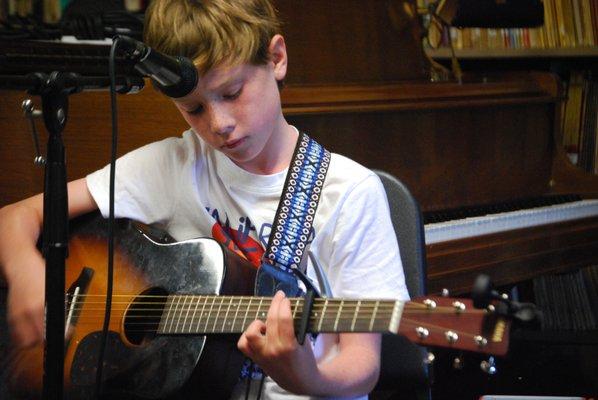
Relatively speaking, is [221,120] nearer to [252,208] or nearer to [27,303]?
[252,208]

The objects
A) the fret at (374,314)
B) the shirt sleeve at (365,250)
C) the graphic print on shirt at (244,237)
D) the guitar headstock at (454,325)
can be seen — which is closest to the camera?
the guitar headstock at (454,325)

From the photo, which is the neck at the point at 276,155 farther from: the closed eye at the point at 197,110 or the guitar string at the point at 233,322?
the guitar string at the point at 233,322

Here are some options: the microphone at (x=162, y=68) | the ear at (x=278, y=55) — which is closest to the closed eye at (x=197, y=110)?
the ear at (x=278, y=55)

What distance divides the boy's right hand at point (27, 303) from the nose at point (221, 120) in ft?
1.52

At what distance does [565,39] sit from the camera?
3.52 meters

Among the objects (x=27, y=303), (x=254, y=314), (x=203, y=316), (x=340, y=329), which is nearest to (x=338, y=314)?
(x=340, y=329)

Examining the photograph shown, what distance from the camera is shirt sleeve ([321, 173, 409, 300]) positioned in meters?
1.67

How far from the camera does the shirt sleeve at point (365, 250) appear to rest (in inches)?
65.7

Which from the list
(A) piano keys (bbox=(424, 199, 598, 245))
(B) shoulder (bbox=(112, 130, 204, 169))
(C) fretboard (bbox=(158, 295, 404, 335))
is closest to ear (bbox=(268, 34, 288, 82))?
(B) shoulder (bbox=(112, 130, 204, 169))

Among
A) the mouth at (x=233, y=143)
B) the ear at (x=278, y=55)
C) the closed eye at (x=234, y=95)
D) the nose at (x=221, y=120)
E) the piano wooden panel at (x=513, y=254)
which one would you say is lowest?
the piano wooden panel at (x=513, y=254)

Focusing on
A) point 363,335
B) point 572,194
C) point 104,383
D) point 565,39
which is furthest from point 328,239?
point 565,39

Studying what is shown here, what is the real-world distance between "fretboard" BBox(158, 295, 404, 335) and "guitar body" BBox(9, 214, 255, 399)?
0.03m

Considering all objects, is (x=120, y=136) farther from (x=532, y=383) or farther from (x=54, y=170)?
(x=532, y=383)

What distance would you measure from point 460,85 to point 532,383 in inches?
35.4
